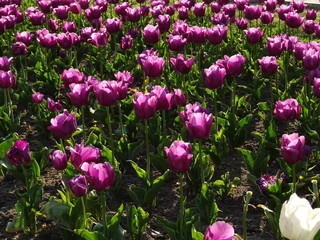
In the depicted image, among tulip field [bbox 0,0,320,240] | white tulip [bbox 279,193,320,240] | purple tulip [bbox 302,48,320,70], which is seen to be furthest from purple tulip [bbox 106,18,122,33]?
white tulip [bbox 279,193,320,240]

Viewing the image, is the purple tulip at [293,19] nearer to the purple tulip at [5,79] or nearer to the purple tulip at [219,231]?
the purple tulip at [5,79]

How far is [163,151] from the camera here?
13.3 ft

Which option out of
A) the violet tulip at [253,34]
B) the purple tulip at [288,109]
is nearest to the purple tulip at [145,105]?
the purple tulip at [288,109]

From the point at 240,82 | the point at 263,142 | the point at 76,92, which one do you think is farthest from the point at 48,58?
the point at 263,142

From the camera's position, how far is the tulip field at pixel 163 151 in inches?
122

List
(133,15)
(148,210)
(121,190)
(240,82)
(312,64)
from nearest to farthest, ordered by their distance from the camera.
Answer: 1. (148,210)
2. (121,190)
3. (312,64)
4. (240,82)
5. (133,15)

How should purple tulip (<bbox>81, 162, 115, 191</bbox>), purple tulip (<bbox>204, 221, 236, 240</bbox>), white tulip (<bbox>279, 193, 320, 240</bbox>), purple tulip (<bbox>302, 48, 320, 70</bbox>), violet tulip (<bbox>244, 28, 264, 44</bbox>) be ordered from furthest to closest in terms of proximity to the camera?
violet tulip (<bbox>244, 28, 264, 44</bbox>)
purple tulip (<bbox>302, 48, 320, 70</bbox>)
purple tulip (<bbox>81, 162, 115, 191</bbox>)
purple tulip (<bbox>204, 221, 236, 240</bbox>)
white tulip (<bbox>279, 193, 320, 240</bbox>)

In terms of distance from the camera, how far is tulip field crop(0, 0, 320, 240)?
3.09 metres

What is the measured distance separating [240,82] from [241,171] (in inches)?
77.8

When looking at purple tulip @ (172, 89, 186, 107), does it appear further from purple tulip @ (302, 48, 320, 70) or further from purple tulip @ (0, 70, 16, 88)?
purple tulip @ (0, 70, 16, 88)

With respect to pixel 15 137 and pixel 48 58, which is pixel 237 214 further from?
pixel 48 58

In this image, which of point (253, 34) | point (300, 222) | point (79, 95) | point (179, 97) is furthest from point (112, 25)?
point (300, 222)

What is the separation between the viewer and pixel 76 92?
3.78m

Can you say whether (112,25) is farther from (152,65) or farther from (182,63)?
(152,65)
